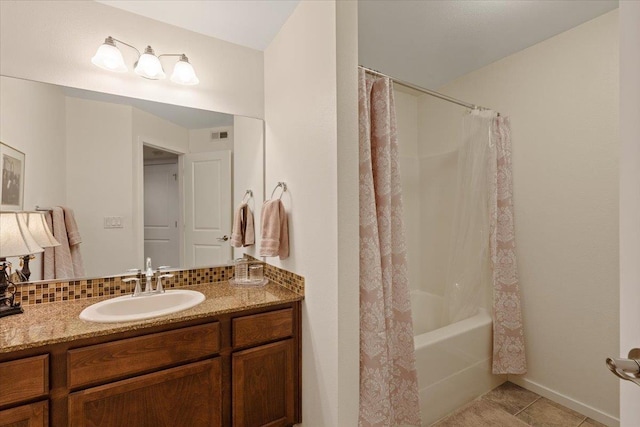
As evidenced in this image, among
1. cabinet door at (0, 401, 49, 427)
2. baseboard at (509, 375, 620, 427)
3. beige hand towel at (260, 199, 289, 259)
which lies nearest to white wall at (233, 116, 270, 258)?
beige hand towel at (260, 199, 289, 259)

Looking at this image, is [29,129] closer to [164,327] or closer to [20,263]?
[20,263]

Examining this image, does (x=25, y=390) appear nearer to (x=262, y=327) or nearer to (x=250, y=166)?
(x=262, y=327)

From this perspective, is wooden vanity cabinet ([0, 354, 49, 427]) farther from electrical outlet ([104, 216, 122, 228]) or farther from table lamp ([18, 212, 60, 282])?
electrical outlet ([104, 216, 122, 228])

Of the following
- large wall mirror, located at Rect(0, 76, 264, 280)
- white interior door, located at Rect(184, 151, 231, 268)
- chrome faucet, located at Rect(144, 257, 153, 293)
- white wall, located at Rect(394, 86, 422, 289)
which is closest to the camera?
large wall mirror, located at Rect(0, 76, 264, 280)

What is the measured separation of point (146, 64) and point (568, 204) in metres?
2.79

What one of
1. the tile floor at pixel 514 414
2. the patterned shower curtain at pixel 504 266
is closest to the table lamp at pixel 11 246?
the tile floor at pixel 514 414

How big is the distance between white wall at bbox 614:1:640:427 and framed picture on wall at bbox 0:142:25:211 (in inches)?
89.5

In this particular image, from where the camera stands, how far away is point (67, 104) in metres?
1.67

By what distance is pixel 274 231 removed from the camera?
1.77 m

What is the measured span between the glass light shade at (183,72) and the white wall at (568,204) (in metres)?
1.99

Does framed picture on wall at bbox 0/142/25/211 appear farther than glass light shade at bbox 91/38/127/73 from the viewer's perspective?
No

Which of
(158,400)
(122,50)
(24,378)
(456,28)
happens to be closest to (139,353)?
(158,400)

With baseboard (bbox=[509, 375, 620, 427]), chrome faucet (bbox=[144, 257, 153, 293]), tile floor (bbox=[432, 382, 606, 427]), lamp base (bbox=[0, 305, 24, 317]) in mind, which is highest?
chrome faucet (bbox=[144, 257, 153, 293])

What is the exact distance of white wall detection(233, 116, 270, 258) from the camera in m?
2.17
